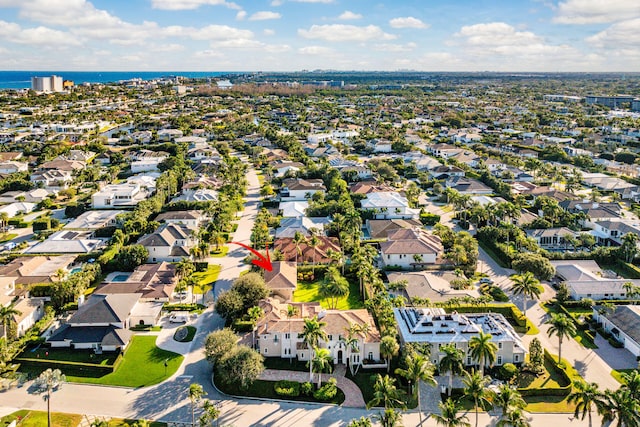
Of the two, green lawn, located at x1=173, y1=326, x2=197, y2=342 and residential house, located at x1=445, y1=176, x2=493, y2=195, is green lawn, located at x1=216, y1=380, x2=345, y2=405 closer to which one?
green lawn, located at x1=173, y1=326, x2=197, y2=342

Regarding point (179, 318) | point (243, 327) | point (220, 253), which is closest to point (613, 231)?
point (243, 327)

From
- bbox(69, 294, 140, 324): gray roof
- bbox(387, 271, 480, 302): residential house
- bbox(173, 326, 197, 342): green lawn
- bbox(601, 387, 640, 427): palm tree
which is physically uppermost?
bbox(601, 387, 640, 427): palm tree

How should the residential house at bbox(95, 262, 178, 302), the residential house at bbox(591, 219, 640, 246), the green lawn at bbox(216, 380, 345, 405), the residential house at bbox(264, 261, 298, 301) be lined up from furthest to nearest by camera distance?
1. the residential house at bbox(591, 219, 640, 246)
2. the residential house at bbox(95, 262, 178, 302)
3. the residential house at bbox(264, 261, 298, 301)
4. the green lawn at bbox(216, 380, 345, 405)

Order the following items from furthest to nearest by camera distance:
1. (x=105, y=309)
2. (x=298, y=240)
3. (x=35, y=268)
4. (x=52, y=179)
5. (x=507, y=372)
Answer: (x=52, y=179), (x=298, y=240), (x=35, y=268), (x=105, y=309), (x=507, y=372)

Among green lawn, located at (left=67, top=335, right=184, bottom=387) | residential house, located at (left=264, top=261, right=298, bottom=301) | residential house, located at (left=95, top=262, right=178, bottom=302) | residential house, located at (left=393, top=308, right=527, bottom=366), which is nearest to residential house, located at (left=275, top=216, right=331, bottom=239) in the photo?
residential house, located at (left=264, top=261, right=298, bottom=301)

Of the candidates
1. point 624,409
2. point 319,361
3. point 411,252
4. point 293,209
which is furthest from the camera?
point 293,209

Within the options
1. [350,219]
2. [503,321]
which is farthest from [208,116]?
[503,321]

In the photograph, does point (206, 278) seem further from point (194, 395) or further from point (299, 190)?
point (299, 190)
